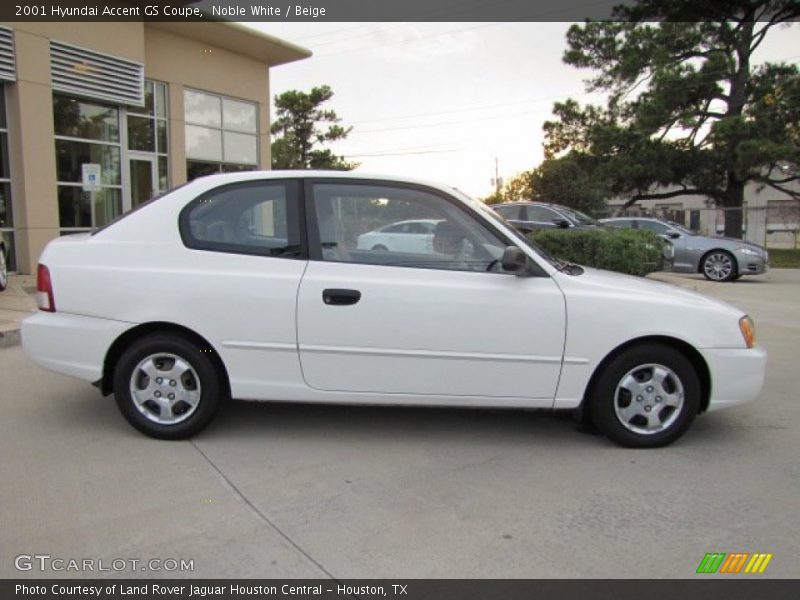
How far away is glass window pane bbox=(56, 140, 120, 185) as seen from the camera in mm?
13492

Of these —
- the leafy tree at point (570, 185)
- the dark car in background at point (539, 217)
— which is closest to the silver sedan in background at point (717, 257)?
the dark car in background at point (539, 217)

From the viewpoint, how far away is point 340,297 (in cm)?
413

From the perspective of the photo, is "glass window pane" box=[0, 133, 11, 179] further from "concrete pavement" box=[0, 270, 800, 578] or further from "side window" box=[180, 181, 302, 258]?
"side window" box=[180, 181, 302, 258]

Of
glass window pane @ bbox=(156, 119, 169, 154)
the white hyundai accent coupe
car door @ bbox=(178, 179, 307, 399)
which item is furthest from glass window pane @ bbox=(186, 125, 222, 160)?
car door @ bbox=(178, 179, 307, 399)

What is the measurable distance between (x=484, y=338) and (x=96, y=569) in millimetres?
2389

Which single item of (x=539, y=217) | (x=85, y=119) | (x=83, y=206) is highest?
(x=85, y=119)

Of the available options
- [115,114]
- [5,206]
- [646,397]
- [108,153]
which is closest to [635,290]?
[646,397]

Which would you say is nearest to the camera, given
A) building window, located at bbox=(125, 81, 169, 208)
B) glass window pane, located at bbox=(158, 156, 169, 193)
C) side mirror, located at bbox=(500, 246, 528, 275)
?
side mirror, located at bbox=(500, 246, 528, 275)

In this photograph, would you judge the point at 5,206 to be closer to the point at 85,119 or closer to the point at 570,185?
the point at 85,119

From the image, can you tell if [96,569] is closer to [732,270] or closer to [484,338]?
[484,338]

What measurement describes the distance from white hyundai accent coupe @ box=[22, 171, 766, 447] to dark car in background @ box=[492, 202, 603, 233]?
10520 millimetres

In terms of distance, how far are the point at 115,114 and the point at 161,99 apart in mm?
1591
